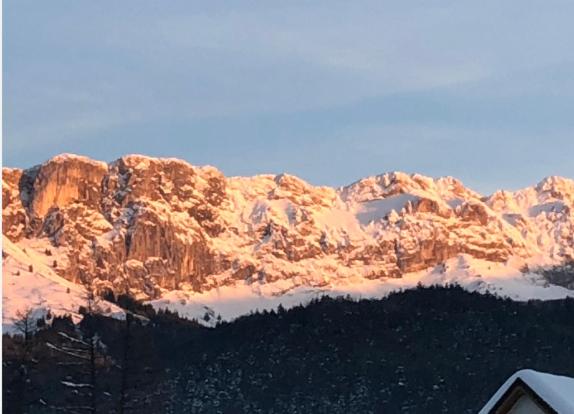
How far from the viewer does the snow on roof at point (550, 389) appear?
412 inches

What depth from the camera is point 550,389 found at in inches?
417

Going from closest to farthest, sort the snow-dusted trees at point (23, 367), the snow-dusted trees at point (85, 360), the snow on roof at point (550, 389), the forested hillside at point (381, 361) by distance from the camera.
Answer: the snow on roof at point (550, 389)
the snow-dusted trees at point (85, 360)
the snow-dusted trees at point (23, 367)
the forested hillside at point (381, 361)

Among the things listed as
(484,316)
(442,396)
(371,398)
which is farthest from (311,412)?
(484,316)

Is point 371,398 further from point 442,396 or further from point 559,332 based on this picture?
point 559,332

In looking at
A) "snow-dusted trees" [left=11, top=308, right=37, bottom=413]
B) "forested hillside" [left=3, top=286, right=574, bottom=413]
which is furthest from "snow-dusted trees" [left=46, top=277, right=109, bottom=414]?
"forested hillside" [left=3, top=286, right=574, bottom=413]

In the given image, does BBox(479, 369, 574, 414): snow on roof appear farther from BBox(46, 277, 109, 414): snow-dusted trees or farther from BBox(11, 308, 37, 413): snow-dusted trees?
BBox(11, 308, 37, 413): snow-dusted trees

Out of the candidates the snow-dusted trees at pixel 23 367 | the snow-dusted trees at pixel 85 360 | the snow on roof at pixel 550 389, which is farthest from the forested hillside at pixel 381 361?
the snow on roof at pixel 550 389

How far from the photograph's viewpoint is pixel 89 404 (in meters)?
26.3

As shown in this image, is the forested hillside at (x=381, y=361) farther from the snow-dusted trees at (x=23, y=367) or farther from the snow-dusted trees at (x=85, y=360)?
the snow-dusted trees at (x=85, y=360)

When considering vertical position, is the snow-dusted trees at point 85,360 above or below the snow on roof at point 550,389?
above

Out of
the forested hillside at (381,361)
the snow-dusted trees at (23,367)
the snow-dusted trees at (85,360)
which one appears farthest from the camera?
the forested hillside at (381,361)

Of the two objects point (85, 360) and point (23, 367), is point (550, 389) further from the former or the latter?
point (23, 367)

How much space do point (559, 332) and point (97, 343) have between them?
16180 centimetres

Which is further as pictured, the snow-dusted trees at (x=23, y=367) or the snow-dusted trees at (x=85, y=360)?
the snow-dusted trees at (x=23, y=367)
